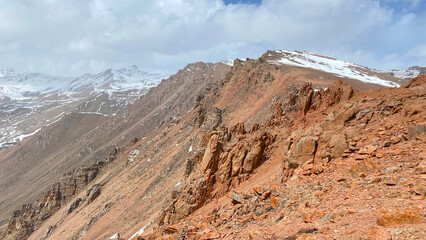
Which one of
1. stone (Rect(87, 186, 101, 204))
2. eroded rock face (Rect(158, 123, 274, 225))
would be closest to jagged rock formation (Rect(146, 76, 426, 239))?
eroded rock face (Rect(158, 123, 274, 225))

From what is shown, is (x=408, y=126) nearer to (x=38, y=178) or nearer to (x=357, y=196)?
(x=357, y=196)

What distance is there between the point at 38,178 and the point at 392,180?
416 ft

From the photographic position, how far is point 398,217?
7078mm

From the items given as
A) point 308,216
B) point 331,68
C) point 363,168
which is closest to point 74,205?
point 308,216

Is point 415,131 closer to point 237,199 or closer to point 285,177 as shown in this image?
point 285,177

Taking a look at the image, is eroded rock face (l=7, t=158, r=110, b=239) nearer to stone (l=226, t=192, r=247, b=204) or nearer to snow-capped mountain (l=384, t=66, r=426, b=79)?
stone (l=226, t=192, r=247, b=204)

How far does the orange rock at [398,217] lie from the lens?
693 cm

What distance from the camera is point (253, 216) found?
10.9 m

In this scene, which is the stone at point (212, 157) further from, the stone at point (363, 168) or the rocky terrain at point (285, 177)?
the stone at point (363, 168)

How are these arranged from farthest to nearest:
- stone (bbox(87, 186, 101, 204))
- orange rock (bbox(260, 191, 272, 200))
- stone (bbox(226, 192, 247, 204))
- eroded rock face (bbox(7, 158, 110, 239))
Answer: eroded rock face (bbox(7, 158, 110, 239)) < stone (bbox(87, 186, 101, 204)) < stone (bbox(226, 192, 247, 204)) < orange rock (bbox(260, 191, 272, 200))

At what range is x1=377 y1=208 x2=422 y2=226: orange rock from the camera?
22.7 ft

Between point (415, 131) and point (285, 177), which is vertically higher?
point (415, 131)

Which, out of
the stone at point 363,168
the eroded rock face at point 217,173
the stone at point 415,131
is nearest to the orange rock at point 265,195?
the stone at point 363,168

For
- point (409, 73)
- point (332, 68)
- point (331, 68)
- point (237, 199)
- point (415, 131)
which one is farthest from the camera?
point (409, 73)
